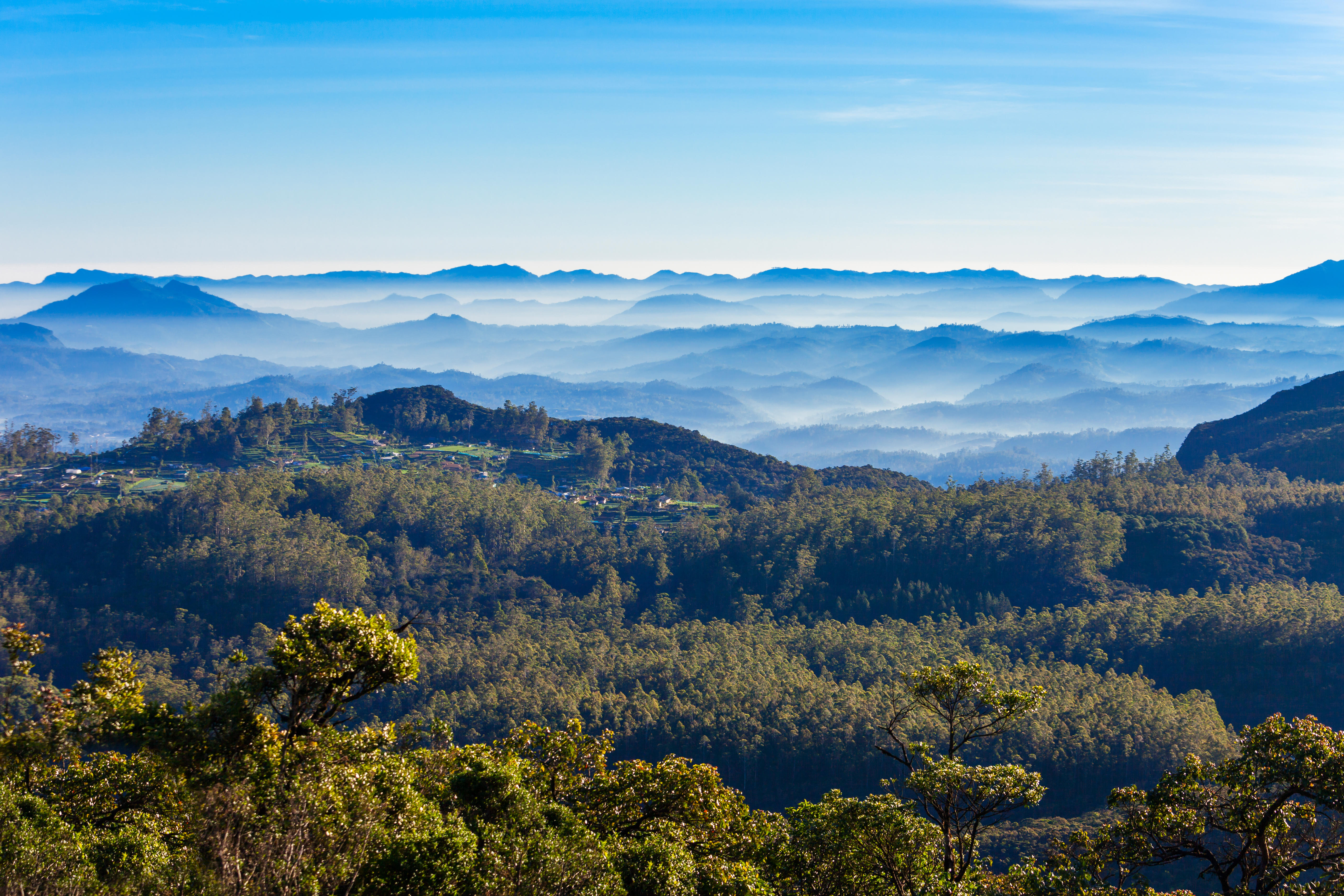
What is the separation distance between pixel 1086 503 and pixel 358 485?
86.8 meters

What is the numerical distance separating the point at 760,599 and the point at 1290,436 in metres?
86.2

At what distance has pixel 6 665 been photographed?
8281cm

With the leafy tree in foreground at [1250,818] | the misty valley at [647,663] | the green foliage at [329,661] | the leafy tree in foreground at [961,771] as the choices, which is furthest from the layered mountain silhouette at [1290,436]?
the green foliage at [329,661]

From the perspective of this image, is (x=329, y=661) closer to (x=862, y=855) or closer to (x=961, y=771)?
(x=862, y=855)

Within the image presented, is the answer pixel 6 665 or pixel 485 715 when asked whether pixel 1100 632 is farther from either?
pixel 6 665

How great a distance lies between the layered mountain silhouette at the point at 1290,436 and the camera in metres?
115

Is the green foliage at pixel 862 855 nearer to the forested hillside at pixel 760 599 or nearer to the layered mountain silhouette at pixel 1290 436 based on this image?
the forested hillside at pixel 760 599

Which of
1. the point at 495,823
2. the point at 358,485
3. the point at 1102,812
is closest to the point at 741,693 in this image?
the point at 1102,812

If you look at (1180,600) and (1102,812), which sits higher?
(1180,600)

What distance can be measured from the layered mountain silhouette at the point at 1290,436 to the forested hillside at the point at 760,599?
8126mm

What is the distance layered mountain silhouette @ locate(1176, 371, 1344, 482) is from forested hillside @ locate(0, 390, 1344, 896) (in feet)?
26.7

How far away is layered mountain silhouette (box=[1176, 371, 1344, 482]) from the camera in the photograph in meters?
115

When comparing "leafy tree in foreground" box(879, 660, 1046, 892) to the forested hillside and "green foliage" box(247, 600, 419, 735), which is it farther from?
the forested hillside

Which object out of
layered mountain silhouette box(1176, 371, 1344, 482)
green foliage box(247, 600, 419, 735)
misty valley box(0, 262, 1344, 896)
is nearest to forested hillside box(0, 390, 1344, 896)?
misty valley box(0, 262, 1344, 896)
